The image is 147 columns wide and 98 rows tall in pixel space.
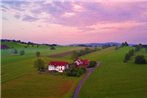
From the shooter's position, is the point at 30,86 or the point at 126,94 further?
the point at 30,86

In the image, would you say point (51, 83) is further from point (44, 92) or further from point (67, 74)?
point (67, 74)

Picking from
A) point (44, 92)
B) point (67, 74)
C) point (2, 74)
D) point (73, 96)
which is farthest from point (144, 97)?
point (2, 74)

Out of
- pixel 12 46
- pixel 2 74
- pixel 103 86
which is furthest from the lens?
pixel 12 46

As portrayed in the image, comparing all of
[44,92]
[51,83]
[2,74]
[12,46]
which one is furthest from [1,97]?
[12,46]

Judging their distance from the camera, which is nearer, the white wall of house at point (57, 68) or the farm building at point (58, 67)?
the white wall of house at point (57, 68)

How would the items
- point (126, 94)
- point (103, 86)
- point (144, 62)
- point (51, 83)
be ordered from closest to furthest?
1. point (126, 94)
2. point (103, 86)
3. point (51, 83)
4. point (144, 62)

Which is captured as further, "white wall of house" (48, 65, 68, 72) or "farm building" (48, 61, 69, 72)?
"farm building" (48, 61, 69, 72)

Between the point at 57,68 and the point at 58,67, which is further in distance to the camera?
the point at 58,67

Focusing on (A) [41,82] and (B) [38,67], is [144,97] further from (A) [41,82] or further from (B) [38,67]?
(B) [38,67]

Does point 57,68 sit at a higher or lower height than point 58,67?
lower
